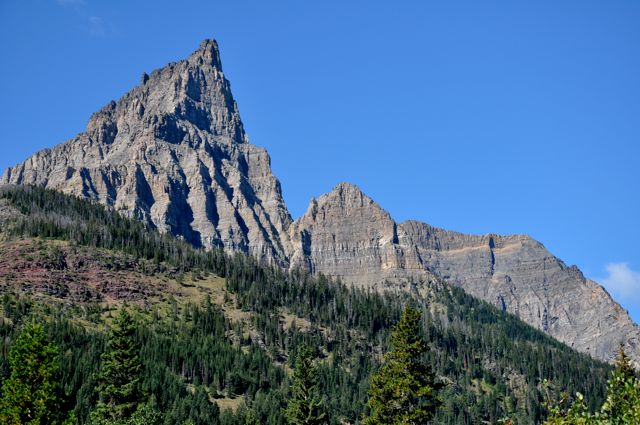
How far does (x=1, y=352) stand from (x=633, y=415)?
141 meters

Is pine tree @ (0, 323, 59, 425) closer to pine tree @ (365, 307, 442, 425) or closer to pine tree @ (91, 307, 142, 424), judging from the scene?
pine tree @ (91, 307, 142, 424)

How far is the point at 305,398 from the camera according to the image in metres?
86.1

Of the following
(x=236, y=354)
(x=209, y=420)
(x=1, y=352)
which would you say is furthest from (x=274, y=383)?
(x=1, y=352)

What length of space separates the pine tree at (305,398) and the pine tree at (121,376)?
1923 centimetres

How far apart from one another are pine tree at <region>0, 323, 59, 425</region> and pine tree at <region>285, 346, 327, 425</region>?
33.9m

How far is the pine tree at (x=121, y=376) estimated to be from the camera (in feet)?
227

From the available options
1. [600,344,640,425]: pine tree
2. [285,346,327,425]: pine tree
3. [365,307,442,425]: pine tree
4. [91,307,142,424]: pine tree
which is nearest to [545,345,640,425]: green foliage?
[600,344,640,425]: pine tree

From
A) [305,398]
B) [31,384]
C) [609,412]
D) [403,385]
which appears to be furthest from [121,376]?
[609,412]

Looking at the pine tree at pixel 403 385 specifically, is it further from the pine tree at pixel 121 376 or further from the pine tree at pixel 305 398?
the pine tree at pixel 305 398

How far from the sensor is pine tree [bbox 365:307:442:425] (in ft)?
187

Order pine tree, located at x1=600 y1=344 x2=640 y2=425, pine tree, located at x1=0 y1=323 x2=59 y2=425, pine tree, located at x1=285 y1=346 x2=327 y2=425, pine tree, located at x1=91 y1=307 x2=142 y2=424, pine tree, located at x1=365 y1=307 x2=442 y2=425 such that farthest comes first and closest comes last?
pine tree, located at x1=285 y1=346 x2=327 y2=425 < pine tree, located at x1=91 y1=307 x2=142 y2=424 < pine tree, located at x1=365 y1=307 x2=442 y2=425 < pine tree, located at x1=0 y1=323 x2=59 y2=425 < pine tree, located at x1=600 y1=344 x2=640 y2=425

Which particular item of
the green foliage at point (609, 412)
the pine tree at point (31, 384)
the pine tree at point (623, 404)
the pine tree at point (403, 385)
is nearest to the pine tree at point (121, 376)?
the pine tree at point (31, 384)


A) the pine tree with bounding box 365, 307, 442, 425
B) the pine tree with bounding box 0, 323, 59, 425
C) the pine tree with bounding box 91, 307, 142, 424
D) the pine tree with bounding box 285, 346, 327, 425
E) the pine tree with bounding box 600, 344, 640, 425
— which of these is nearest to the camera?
the pine tree with bounding box 600, 344, 640, 425

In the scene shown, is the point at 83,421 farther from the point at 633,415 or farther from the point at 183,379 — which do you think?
the point at 633,415
